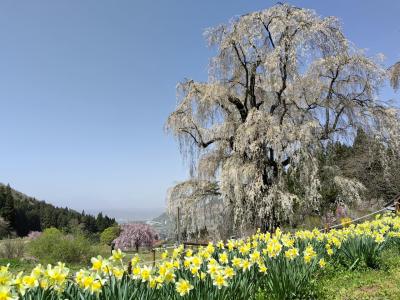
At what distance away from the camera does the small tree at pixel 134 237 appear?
35.2 meters

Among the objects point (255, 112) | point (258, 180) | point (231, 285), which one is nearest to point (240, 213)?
point (258, 180)

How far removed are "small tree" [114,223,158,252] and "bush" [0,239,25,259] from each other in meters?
14.8

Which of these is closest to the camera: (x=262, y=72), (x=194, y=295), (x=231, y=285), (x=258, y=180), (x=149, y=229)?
(x=194, y=295)

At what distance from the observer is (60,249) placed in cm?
1788

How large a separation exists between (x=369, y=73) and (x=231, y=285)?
32.6 ft

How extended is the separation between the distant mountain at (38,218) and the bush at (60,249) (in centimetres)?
4001

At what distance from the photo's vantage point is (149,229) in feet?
122

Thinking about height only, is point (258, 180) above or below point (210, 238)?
above

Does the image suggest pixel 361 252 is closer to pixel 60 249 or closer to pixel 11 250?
pixel 60 249

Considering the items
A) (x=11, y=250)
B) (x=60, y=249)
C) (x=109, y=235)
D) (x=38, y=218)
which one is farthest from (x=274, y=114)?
(x=38, y=218)

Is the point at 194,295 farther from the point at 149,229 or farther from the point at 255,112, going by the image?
the point at 149,229

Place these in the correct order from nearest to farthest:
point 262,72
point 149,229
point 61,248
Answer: point 262,72, point 61,248, point 149,229

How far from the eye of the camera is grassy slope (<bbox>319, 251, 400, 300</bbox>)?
4625 mm

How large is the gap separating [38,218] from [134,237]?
37791mm
